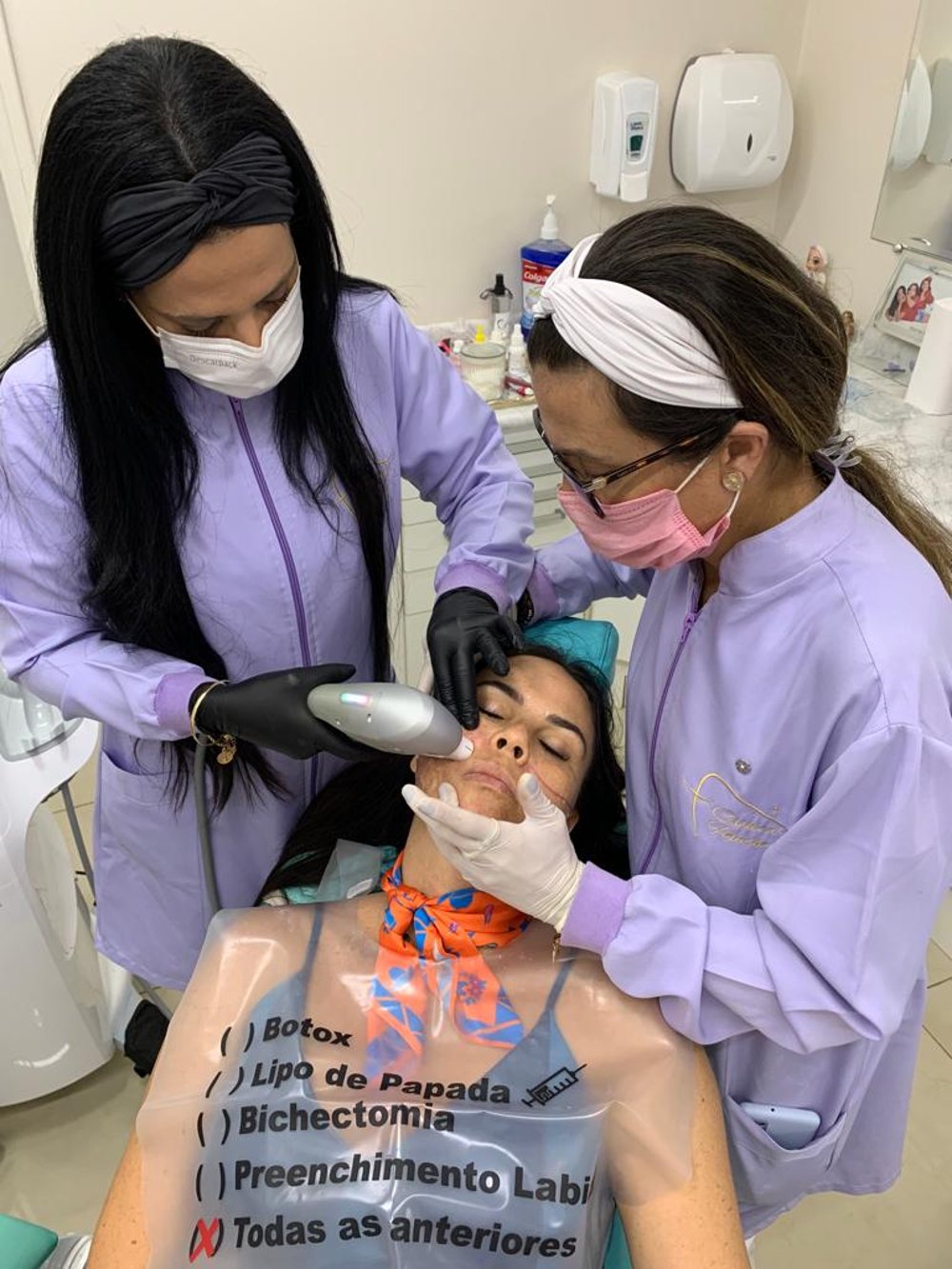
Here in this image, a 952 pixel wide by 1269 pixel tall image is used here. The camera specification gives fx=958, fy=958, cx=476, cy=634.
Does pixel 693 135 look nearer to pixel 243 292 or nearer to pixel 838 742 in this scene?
pixel 243 292

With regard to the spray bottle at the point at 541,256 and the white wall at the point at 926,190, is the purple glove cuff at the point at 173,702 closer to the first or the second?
the spray bottle at the point at 541,256

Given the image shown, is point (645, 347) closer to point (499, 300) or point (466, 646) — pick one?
point (466, 646)

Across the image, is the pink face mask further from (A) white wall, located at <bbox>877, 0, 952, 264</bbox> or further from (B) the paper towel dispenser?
(B) the paper towel dispenser

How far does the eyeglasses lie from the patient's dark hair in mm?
395

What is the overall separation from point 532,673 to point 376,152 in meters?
1.77

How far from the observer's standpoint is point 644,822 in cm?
124

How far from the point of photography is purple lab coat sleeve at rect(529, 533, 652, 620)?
58.9 inches

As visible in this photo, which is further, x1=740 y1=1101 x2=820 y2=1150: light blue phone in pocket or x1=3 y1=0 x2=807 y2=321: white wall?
x1=3 y1=0 x2=807 y2=321: white wall

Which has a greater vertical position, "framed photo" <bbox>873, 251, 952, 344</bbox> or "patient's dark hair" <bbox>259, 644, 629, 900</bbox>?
"framed photo" <bbox>873, 251, 952, 344</bbox>

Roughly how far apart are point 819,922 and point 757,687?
0.24m

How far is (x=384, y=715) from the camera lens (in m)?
1.07

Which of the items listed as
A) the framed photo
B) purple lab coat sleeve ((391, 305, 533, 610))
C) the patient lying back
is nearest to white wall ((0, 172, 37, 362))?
purple lab coat sleeve ((391, 305, 533, 610))

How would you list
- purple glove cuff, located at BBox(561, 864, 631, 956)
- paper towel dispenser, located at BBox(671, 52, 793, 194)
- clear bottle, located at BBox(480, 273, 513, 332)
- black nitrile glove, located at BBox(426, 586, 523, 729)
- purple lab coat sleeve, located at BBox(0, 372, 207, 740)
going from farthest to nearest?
clear bottle, located at BBox(480, 273, 513, 332)
paper towel dispenser, located at BBox(671, 52, 793, 194)
black nitrile glove, located at BBox(426, 586, 523, 729)
purple lab coat sleeve, located at BBox(0, 372, 207, 740)
purple glove cuff, located at BBox(561, 864, 631, 956)

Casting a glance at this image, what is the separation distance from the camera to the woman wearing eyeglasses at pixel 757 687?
2.87 ft
